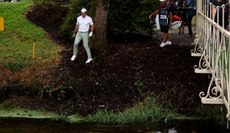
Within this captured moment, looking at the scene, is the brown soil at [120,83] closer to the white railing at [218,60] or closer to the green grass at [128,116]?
the green grass at [128,116]

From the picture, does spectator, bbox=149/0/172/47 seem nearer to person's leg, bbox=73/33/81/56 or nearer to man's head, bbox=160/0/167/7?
man's head, bbox=160/0/167/7

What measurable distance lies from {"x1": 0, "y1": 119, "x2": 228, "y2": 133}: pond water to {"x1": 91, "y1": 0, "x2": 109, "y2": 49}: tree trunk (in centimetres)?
402

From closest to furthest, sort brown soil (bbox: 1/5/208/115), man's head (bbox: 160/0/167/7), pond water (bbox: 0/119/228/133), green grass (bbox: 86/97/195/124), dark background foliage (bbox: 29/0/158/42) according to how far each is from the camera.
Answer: pond water (bbox: 0/119/228/133), green grass (bbox: 86/97/195/124), brown soil (bbox: 1/5/208/115), man's head (bbox: 160/0/167/7), dark background foliage (bbox: 29/0/158/42)

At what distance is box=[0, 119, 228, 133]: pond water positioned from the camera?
13742mm

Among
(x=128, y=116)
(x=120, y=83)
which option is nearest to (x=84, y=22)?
(x=120, y=83)

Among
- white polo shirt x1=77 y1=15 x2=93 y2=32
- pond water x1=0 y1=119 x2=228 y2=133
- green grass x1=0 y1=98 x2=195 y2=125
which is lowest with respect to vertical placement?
pond water x1=0 y1=119 x2=228 y2=133

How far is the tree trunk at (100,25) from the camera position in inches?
701

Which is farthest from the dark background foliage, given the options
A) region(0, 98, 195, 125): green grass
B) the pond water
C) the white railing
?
the pond water

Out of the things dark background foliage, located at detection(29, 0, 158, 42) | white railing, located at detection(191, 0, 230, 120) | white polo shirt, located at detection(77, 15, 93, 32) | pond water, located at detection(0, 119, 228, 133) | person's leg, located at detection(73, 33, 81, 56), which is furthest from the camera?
dark background foliage, located at detection(29, 0, 158, 42)

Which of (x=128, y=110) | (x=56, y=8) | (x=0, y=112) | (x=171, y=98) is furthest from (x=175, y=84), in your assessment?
(x=56, y=8)

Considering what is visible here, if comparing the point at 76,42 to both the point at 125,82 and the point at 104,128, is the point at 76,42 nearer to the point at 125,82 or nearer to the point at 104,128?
the point at 125,82

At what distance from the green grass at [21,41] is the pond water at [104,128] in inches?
133

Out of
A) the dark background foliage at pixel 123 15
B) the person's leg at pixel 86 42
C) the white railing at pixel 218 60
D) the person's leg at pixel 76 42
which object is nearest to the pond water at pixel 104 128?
the white railing at pixel 218 60

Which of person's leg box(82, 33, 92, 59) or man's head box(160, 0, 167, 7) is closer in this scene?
person's leg box(82, 33, 92, 59)
